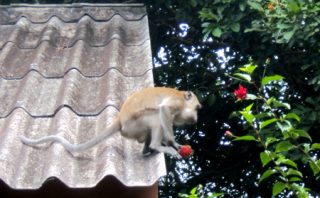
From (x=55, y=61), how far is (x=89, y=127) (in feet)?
3.51

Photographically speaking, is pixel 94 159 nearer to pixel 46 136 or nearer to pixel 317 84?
pixel 46 136

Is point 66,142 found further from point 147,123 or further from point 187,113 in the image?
point 187,113

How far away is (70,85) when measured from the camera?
4.35 m

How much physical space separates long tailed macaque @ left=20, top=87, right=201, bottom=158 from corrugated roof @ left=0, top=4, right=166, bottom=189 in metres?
0.04

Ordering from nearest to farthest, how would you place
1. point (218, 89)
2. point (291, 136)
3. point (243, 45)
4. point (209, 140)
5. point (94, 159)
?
point (291, 136), point (94, 159), point (243, 45), point (218, 89), point (209, 140)

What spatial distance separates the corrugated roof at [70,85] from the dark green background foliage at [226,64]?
948 millimetres

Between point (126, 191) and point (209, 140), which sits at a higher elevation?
point (126, 191)

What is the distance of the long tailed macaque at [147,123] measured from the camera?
367 cm

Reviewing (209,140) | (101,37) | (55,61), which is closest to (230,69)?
(209,140)

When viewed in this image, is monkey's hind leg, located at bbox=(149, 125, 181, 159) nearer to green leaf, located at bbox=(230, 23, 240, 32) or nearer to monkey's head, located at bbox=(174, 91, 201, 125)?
monkey's head, located at bbox=(174, 91, 201, 125)

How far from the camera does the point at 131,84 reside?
4.45 metres

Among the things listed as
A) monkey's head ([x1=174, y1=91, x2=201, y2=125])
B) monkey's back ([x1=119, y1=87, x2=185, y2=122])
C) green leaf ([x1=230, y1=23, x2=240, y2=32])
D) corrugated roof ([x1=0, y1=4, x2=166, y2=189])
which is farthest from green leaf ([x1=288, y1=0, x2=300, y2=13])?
monkey's back ([x1=119, y1=87, x2=185, y2=122])

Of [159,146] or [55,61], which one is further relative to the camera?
[55,61]

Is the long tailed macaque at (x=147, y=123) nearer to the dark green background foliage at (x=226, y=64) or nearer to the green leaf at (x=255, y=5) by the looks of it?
the green leaf at (x=255, y=5)
